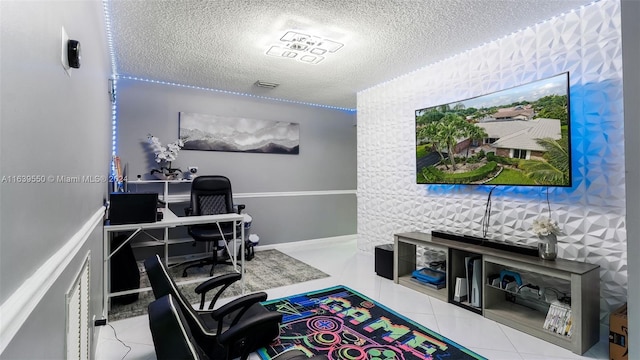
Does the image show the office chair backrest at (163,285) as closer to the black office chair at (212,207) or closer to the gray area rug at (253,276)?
the gray area rug at (253,276)

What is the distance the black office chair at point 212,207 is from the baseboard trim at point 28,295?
2951mm

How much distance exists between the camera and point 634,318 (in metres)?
0.54

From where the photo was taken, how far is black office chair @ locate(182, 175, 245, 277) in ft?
12.9

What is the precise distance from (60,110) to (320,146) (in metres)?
4.91

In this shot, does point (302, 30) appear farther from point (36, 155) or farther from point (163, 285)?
point (36, 155)

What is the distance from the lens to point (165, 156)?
13.9 feet

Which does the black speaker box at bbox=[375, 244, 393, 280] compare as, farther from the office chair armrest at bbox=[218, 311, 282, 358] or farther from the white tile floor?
the office chair armrest at bbox=[218, 311, 282, 358]

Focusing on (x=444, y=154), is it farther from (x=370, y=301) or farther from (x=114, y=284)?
(x=114, y=284)

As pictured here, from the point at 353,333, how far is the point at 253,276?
1.78 m

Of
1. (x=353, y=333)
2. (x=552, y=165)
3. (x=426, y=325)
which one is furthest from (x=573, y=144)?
(x=353, y=333)

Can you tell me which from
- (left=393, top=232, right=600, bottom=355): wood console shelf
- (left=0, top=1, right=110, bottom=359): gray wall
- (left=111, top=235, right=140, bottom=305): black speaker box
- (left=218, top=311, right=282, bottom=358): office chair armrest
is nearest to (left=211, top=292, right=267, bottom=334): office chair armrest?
(left=218, top=311, right=282, bottom=358): office chair armrest

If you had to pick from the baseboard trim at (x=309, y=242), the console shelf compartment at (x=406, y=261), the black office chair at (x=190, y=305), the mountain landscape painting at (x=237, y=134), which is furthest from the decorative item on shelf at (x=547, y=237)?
the mountain landscape painting at (x=237, y=134)

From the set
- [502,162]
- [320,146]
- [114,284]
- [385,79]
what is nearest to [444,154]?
[502,162]

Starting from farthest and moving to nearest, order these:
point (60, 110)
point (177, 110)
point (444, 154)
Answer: point (177, 110), point (444, 154), point (60, 110)
